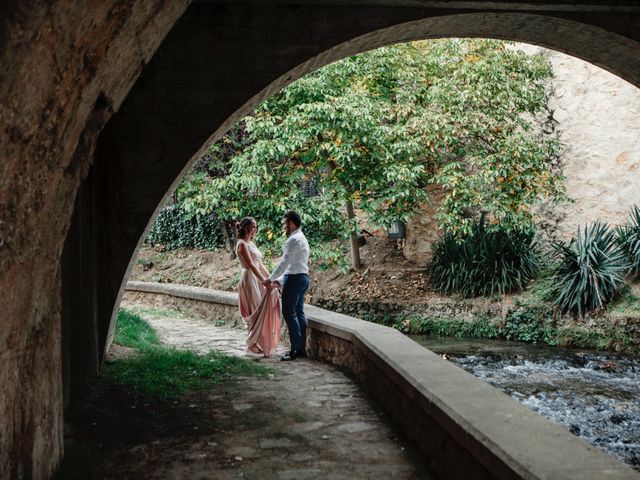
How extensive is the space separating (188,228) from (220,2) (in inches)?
642

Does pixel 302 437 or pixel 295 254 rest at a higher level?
pixel 295 254

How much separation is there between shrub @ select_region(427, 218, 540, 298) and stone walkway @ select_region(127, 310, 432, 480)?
7.93 m

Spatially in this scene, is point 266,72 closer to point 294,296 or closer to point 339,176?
point 294,296

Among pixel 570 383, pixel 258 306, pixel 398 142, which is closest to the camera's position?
pixel 258 306

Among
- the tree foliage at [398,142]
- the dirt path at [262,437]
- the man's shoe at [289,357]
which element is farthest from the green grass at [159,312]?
the dirt path at [262,437]

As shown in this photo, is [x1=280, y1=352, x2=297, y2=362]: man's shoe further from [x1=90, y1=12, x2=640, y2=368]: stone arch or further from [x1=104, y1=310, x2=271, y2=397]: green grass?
[x1=90, y1=12, x2=640, y2=368]: stone arch

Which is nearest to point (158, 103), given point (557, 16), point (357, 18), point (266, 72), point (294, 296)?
point (266, 72)

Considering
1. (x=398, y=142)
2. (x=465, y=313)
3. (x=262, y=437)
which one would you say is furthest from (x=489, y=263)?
(x=262, y=437)

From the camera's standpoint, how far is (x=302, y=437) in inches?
166

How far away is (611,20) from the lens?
528cm

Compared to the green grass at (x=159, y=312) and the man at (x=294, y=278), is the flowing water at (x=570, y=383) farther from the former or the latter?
the green grass at (x=159, y=312)

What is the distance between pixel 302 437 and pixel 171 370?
2340 millimetres

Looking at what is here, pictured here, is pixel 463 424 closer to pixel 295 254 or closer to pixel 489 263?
pixel 295 254

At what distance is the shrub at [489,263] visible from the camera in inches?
530
